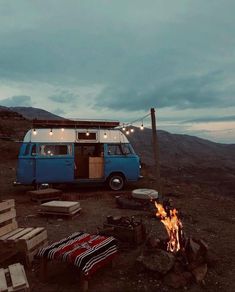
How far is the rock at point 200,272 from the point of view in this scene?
6.16 meters

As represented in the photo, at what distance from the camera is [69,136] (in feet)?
51.1

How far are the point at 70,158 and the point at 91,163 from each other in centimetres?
114

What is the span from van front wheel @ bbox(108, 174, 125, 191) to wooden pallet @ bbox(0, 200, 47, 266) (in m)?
8.43

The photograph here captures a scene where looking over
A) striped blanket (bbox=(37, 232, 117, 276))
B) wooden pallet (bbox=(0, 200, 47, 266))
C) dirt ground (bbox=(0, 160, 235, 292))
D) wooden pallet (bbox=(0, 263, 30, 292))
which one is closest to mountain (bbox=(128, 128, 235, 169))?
dirt ground (bbox=(0, 160, 235, 292))

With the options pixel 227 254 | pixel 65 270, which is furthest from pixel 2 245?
pixel 227 254

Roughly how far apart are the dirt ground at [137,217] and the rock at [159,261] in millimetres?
171

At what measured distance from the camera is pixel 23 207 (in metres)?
12.8

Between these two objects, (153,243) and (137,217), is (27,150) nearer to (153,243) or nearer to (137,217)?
(137,217)

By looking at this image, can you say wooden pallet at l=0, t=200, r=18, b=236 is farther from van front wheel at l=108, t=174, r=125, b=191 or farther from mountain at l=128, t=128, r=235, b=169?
mountain at l=128, t=128, r=235, b=169

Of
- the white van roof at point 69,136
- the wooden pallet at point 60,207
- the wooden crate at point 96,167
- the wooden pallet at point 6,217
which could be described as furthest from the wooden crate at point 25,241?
the wooden crate at point 96,167

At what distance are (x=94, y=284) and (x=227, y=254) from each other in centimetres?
343

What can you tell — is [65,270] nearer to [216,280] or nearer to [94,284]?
[94,284]

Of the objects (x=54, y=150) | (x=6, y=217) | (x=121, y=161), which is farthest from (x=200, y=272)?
(x=54, y=150)

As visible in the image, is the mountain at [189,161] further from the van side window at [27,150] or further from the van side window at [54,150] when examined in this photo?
the van side window at [27,150]
